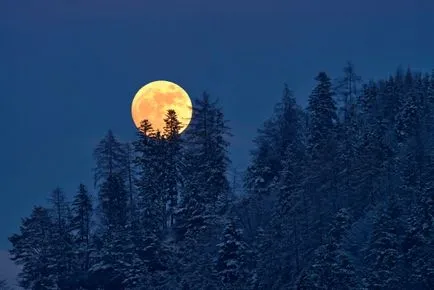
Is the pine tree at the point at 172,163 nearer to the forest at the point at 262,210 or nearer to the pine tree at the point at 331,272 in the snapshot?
the forest at the point at 262,210

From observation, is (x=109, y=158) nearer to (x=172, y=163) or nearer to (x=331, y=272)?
(x=172, y=163)

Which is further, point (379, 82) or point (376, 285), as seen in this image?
point (379, 82)

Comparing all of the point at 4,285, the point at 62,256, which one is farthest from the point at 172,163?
the point at 4,285

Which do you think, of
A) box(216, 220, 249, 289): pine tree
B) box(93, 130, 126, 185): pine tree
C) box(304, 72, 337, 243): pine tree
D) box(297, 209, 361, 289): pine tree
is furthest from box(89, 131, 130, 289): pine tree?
box(297, 209, 361, 289): pine tree

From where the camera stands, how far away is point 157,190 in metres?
90.4

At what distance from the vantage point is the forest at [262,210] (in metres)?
66.5

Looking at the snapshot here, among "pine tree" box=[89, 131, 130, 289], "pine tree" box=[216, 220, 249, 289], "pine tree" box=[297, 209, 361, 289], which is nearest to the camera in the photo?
"pine tree" box=[297, 209, 361, 289]

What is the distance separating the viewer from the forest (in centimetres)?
6650

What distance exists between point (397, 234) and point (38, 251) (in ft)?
137

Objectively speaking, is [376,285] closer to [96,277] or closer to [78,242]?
[96,277]

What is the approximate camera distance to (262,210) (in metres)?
87.1

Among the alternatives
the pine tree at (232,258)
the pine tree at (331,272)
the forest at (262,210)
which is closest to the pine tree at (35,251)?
the forest at (262,210)

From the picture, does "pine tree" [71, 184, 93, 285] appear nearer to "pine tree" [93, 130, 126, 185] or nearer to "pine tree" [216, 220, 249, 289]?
"pine tree" [93, 130, 126, 185]

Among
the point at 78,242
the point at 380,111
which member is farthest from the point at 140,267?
the point at 380,111
